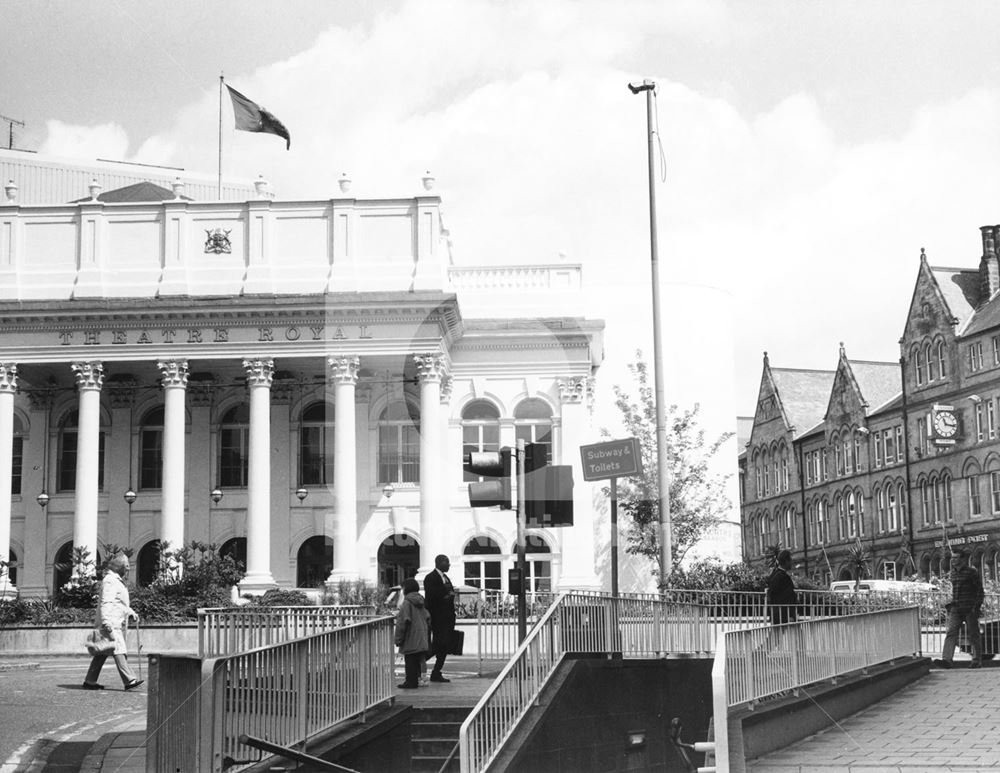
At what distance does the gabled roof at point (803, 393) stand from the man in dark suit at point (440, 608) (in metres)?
75.3

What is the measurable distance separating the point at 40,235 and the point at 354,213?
384 inches

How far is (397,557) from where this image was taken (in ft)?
153

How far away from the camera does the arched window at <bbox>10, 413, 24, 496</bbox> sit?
4769 centimetres

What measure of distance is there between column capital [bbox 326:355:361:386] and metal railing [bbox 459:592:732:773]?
2696 cm

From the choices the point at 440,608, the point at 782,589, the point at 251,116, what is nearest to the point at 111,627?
the point at 440,608

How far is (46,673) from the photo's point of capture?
80.2 ft

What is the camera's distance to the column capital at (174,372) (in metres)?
43.3

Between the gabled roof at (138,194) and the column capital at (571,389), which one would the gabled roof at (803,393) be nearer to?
the column capital at (571,389)

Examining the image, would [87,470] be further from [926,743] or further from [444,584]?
[926,743]

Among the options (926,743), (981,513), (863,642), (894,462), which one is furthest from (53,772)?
(894,462)

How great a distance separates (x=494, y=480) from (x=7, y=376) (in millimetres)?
29358

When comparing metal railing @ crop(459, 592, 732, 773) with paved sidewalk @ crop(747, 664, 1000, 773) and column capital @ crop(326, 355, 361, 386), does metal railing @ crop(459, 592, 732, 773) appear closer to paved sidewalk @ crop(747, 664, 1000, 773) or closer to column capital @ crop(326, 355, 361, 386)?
paved sidewalk @ crop(747, 664, 1000, 773)

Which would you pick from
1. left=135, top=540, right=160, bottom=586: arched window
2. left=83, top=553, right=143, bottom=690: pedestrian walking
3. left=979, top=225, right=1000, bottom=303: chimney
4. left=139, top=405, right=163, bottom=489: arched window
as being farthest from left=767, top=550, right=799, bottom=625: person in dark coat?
left=979, top=225, right=1000, bottom=303: chimney

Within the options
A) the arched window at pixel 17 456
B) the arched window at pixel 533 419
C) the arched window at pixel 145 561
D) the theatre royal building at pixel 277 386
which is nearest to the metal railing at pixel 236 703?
the theatre royal building at pixel 277 386
